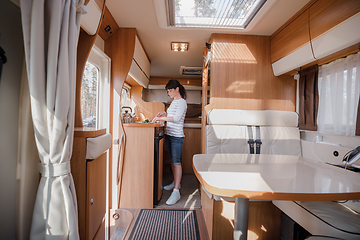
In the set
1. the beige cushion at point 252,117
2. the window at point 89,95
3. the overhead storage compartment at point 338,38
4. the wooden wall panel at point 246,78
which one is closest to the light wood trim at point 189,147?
the wooden wall panel at point 246,78

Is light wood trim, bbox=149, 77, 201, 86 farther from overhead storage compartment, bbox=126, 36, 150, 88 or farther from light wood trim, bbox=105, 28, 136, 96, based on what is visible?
light wood trim, bbox=105, 28, 136, 96

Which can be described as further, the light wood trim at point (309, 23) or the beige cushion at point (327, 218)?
the light wood trim at point (309, 23)

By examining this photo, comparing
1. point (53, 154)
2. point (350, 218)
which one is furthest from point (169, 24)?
point (350, 218)

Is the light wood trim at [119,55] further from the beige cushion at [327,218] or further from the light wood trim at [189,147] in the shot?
the beige cushion at [327,218]

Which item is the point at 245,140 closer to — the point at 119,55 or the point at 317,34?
the point at 317,34

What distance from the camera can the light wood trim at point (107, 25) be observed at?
6.89 ft

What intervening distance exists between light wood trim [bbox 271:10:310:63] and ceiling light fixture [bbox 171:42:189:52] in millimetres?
1270

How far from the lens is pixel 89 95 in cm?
212

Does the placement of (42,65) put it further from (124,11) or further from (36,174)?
(124,11)

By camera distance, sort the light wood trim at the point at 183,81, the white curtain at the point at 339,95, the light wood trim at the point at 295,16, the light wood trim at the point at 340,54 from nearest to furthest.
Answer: the light wood trim at the point at 340,54
the white curtain at the point at 339,95
the light wood trim at the point at 295,16
the light wood trim at the point at 183,81

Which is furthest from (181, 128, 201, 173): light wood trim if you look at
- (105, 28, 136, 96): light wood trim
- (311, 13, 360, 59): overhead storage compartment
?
(311, 13, 360, 59): overhead storage compartment

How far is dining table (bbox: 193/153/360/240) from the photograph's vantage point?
0.82 m

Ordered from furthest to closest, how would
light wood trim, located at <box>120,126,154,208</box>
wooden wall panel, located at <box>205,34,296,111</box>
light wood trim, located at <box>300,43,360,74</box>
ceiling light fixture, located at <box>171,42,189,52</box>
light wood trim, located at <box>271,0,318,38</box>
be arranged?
ceiling light fixture, located at <box>171,42,189,52</box>
wooden wall panel, located at <box>205,34,296,111</box>
light wood trim, located at <box>120,126,154,208</box>
light wood trim, located at <box>271,0,318,38</box>
light wood trim, located at <box>300,43,360,74</box>

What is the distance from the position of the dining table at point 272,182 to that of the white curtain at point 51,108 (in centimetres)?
70
